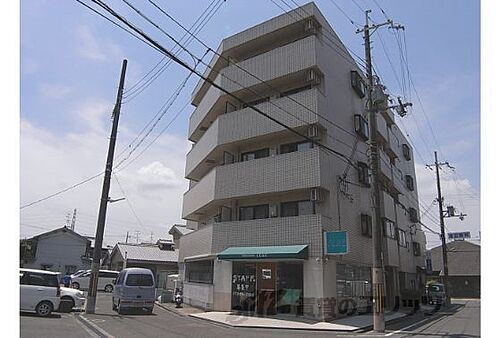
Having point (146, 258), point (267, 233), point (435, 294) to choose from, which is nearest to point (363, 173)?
point (267, 233)

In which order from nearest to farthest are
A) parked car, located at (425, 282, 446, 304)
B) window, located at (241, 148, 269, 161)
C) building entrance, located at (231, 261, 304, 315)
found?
building entrance, located at (231, 261, 304, 315) < window, located at (241, 148, 269, 161) < parked car, located at (425, 282, 446, 304)

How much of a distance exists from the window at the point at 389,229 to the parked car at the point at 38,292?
1915 centimetres

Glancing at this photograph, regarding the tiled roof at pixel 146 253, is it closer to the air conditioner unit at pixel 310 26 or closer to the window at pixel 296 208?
the window at pixel 296 208

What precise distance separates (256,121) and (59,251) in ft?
110

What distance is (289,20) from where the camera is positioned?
71.5ft

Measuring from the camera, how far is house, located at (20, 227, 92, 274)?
4234cm

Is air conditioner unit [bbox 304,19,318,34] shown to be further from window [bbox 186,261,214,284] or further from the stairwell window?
the stairwell window

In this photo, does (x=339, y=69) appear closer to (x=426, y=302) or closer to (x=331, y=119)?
(x=331, y=119)

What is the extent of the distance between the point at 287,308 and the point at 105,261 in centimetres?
4115

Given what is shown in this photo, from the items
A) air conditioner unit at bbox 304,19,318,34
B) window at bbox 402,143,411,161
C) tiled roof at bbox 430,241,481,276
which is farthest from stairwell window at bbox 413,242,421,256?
air conditioner unit at bbox 304,19,318,34

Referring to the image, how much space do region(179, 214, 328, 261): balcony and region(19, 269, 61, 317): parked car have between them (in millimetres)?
7842

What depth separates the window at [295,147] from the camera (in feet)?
66.9

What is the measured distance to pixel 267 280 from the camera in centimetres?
1864

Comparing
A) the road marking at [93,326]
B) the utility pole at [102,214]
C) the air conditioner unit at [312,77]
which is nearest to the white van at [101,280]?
the utility pole at [102,214]
